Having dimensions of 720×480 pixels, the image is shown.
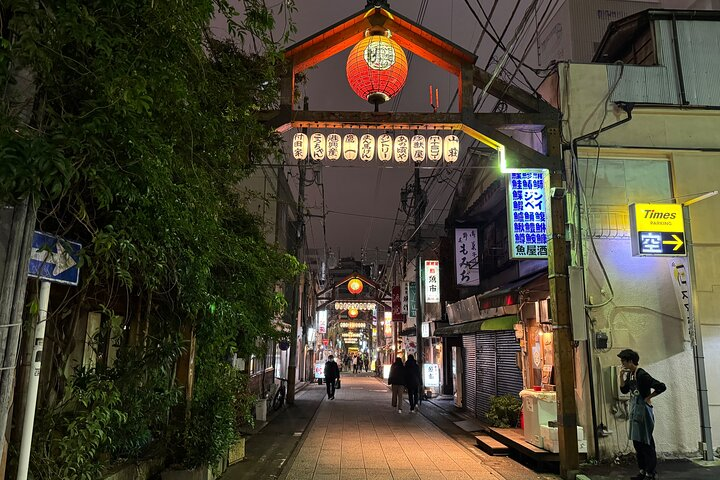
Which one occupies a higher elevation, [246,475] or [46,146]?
[46,146]

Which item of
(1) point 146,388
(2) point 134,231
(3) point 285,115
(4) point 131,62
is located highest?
(3) point 285,115

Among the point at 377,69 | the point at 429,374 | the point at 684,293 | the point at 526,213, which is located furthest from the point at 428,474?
the point at 429,374

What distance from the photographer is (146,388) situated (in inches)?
245

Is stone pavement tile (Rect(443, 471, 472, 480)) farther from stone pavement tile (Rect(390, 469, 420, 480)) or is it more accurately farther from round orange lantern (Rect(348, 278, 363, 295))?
round orange lantern (Rect(348, 278, 363, 295))

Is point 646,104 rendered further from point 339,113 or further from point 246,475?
point 246,475

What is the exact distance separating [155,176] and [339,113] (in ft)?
21.7

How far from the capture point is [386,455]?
A: 35.7ft

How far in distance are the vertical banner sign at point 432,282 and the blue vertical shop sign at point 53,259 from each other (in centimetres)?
1873

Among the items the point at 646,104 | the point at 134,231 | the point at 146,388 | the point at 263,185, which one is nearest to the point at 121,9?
the point at 134,231

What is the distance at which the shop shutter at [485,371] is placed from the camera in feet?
53.2

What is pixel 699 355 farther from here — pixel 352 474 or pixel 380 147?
pixel 380 147

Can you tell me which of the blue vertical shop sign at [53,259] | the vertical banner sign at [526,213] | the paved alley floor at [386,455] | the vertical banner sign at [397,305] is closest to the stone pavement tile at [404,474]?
the paved alley floor at [386,455]

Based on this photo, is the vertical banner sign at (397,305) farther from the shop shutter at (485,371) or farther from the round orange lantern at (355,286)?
the shop shutter at (485,371)

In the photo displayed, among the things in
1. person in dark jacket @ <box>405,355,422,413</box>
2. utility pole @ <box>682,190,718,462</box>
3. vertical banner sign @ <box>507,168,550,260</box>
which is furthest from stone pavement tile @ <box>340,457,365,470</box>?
person in dark jacket @ <box>405,355,422,413</box>
